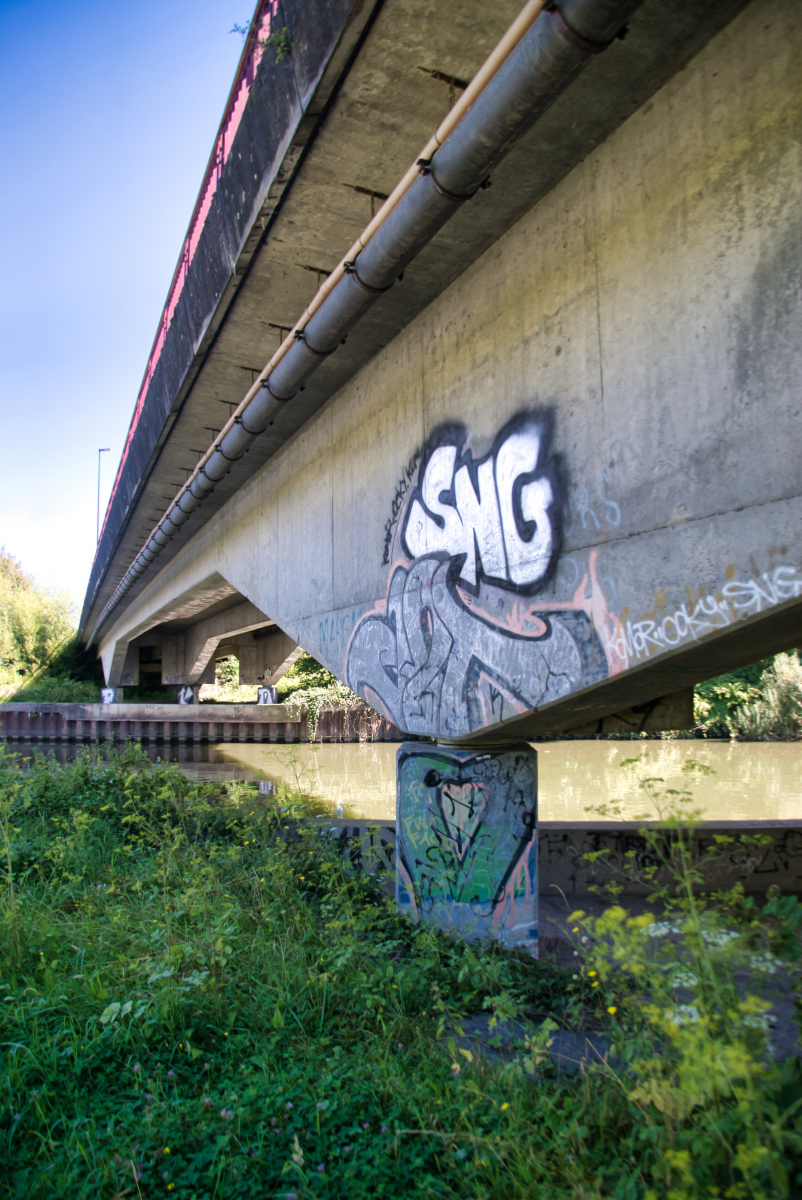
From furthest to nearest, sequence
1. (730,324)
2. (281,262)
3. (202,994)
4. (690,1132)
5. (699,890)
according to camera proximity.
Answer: (699,890) → (281,262) → (202,994) → (730,324) → (690,1132)

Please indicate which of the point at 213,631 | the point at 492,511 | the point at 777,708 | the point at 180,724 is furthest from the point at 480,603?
the point at 213,631

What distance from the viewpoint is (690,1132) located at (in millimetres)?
1830

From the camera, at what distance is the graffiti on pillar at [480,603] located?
3.63m

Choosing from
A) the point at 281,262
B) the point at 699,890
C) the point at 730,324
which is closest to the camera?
the point at 730,324

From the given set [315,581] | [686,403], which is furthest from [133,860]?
[686,403]

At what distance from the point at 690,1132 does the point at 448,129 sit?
3696 millimetres

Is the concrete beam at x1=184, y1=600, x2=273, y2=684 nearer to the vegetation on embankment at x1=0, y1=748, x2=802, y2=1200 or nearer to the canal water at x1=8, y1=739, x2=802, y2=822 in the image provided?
the canal water at x1=8, y1=739, x2=802, y2=822

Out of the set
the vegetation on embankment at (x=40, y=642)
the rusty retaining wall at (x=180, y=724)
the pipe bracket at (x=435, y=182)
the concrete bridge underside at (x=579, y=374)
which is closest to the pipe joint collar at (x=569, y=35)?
the concrete bridge underside at (x=579, y=374)

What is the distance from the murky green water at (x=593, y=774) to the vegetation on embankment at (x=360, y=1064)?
3.80 meters

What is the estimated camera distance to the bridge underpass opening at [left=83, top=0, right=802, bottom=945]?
267cm

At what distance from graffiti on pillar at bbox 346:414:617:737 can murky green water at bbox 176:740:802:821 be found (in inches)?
118

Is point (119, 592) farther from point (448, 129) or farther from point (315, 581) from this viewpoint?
point (448, 129)

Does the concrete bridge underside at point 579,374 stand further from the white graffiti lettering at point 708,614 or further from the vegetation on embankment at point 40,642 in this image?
the vegetation on embankment at point 40,642

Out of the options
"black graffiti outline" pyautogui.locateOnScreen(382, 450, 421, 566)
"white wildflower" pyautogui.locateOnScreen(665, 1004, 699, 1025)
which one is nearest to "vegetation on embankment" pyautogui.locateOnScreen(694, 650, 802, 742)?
"black graffiti outline" pyautogui.locateOnScreen(382, 450, 421, 566)
